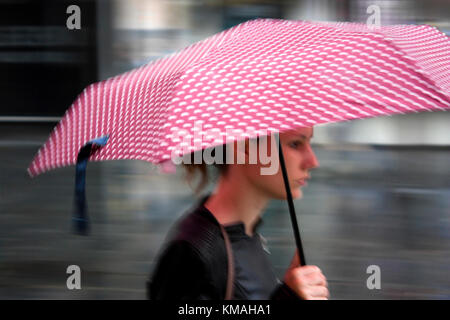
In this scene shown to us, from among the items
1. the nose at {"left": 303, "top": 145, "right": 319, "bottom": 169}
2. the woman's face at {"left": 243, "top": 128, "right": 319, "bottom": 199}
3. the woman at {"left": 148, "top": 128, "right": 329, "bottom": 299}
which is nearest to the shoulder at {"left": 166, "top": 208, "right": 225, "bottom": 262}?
the woman at {"left": 148, "top": 128, "right": 329, "bottom": 299}

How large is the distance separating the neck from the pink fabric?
28cm

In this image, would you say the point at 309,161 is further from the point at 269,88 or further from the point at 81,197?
the point at 81,197

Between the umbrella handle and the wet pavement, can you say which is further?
the wet pavement

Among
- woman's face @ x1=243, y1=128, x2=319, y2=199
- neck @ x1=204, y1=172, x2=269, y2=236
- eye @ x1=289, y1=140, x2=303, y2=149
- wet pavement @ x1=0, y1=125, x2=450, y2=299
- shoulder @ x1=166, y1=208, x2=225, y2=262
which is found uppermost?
eye @ x1=289, y1=140, x2=303, y2=149

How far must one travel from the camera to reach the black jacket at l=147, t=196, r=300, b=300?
1.72m

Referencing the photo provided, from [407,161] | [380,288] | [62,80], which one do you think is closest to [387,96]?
[380,288]

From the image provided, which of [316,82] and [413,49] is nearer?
[316,82]

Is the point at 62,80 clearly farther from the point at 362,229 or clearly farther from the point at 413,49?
the point at 413,49

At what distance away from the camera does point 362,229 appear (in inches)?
203

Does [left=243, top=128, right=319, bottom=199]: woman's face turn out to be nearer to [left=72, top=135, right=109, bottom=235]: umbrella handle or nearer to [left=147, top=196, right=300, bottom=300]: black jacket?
[left=147, top=196, right=300, bottom=300]: black jacket

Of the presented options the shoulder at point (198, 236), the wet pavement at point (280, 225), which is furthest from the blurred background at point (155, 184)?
the shoulder at point (198, 236)

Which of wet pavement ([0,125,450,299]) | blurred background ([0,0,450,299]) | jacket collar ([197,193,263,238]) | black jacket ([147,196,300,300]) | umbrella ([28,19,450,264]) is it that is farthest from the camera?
blurred background ([0,0,450,299])

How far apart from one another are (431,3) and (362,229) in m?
2.80

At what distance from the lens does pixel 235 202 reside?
6.22 feet
